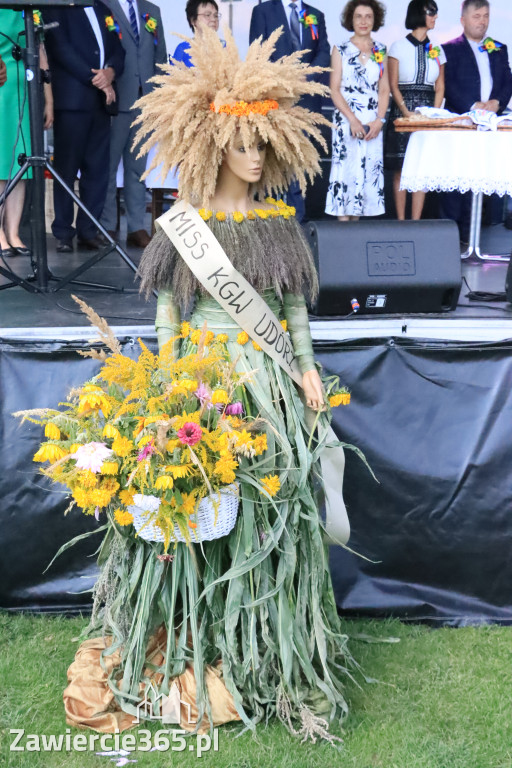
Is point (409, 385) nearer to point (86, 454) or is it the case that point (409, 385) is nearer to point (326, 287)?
point (326, 287)

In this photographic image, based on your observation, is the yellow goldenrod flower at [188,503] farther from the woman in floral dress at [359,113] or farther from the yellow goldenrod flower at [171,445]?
the woman in floral dress at [359,113]

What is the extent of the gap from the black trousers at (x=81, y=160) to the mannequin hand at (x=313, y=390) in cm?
337

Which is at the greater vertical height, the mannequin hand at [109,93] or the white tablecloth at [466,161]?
the mannequin hand at [109,93]

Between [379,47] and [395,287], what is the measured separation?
9.76ft

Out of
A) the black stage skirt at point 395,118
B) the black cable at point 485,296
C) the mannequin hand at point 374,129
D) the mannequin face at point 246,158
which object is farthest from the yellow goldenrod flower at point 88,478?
the black stage skirt at point 395,118

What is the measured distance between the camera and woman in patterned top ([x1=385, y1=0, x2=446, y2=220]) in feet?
21.5

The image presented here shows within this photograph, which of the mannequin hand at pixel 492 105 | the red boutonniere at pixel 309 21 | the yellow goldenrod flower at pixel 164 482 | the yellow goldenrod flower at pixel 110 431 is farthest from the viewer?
the mannequin hand at pixel 492 105

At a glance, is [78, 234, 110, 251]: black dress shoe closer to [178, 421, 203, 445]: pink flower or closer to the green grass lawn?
the green grass lawn

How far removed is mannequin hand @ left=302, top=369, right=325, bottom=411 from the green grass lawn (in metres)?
0.84

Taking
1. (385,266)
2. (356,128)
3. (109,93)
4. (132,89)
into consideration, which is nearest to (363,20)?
(356,128)

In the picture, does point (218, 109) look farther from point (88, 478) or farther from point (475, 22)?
point (475, 22)

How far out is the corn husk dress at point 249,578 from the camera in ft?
8.32

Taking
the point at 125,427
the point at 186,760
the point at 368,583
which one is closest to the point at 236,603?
the point at 186,760

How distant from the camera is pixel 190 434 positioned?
2.23 metres
